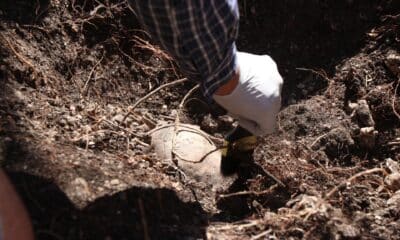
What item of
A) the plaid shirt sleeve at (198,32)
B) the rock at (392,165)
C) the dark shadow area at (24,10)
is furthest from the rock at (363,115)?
the dark shadow area at (24,10)

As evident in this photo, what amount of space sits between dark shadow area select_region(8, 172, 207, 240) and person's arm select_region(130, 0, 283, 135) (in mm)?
243

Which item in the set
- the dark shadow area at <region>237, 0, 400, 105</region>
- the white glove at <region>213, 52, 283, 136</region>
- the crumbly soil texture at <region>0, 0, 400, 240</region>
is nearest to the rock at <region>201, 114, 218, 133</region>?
the crumbly soil texture at <region>0, 0, 400, 240</region>

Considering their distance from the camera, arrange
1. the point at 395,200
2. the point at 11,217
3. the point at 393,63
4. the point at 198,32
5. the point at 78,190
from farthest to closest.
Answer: the point at 393,63
the point at 395,200
the point at 78,190
the point at 198,32
the point at 11,217

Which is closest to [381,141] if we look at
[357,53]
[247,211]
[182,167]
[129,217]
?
A: [357,53]

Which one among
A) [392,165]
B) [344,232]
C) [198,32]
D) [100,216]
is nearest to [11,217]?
[100,216]

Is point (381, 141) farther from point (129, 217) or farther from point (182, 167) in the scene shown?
point (129, 217)

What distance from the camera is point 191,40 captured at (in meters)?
1.04

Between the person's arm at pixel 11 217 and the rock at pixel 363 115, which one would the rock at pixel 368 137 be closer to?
the rock at pixel 363 115

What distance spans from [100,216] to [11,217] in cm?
21

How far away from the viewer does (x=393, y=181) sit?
138 cm

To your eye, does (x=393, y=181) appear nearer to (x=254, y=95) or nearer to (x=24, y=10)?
(x=254, y=95)

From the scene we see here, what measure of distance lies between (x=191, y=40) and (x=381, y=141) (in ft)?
2.25

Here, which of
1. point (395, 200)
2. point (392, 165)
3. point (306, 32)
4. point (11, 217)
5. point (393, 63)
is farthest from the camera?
point (306, 32)

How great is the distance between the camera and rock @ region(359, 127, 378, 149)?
1.49 meters
